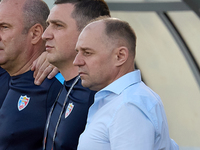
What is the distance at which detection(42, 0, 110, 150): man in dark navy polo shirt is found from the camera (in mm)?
2982

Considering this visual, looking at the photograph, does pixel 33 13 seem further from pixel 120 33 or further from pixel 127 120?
pixel 127 120

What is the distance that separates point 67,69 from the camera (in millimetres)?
3283

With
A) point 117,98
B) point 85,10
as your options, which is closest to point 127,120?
point 117,98

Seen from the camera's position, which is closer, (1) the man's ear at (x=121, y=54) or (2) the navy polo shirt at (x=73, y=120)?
(1) the man's ear at (x=121, y=54)

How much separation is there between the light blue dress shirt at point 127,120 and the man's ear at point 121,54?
11 cm

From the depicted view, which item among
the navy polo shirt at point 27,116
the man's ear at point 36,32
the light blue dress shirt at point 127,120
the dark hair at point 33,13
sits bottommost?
the navy polo shirt at point 27,116

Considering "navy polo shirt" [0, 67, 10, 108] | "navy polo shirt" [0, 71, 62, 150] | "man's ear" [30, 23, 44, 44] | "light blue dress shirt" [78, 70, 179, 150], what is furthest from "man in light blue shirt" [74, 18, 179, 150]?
"navy polo shirt" [0, 67, 10, 108]

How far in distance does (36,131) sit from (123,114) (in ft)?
4.92

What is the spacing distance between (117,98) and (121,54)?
0.37m

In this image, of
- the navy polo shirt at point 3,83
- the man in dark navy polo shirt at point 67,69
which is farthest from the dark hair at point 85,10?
the navy polo shirt at point 3,83

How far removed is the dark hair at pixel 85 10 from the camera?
3207mm

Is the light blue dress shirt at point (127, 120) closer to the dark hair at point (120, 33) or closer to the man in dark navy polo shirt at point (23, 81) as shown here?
the dark hair at point (120, 33)

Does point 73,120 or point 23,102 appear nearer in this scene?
point 73,120

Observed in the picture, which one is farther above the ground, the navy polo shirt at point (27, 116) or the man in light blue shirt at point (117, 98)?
the man in light blue shirt at point (117, 98)
